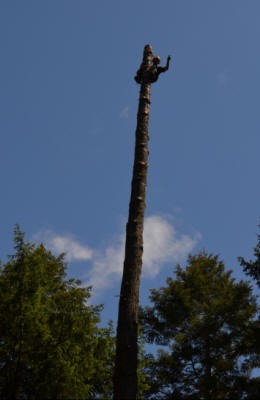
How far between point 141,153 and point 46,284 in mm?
6126

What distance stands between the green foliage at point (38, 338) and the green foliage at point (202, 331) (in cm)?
772

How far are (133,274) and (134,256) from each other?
37 cm

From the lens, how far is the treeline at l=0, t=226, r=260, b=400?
Result: 12.0m

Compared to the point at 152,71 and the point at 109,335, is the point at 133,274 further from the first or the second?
the point at 109,335

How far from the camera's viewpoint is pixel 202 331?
19984 mm

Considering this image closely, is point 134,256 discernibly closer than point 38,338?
Yes

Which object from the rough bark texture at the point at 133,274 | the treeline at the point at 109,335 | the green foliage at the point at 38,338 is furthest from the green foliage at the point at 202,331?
the rough bark texture at the point at 133,274

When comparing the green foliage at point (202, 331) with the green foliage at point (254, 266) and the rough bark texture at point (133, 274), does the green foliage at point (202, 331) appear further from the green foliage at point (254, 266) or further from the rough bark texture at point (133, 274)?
the rough bark texture at point (133, 274)

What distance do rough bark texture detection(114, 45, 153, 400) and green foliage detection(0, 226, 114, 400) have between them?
4.79 metres

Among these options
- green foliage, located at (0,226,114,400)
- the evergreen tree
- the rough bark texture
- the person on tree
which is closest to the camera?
the rough bark texture

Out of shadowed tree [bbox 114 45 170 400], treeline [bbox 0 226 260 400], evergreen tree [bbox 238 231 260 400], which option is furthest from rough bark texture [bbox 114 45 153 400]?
evergreen tree [bbox 238 231 260 400]

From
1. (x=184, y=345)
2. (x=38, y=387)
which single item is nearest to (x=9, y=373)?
(x=38, y=387)

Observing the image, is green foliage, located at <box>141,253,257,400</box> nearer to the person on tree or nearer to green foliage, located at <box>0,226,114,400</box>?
green foliage, located at <box>0,226,114,400</box>

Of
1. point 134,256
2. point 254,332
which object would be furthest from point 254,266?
point 134,256
